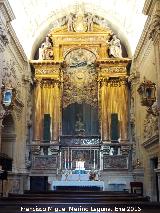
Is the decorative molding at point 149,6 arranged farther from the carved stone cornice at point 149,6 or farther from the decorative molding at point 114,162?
the decorative molding at point 114,162

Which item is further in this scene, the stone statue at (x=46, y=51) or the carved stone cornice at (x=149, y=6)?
the stone statue at (x=46, y=51)

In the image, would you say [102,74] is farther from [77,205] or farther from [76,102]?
[77,205]

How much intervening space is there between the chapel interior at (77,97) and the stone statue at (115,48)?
57 millimetres

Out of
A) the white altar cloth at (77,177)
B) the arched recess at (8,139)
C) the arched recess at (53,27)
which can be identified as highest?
the arched recess at (53,27)

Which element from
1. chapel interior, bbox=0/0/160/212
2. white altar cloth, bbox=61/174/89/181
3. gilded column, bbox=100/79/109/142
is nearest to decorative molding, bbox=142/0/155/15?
chapel interior, bbox=0/0/160/212

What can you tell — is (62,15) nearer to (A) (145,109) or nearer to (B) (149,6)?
(A) (145,109)

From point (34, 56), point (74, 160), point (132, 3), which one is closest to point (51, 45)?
point (34, 56)

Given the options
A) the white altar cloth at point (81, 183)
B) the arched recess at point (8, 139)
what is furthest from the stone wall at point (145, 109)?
the arched recess at point (8, 139)

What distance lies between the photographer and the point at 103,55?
747 inches

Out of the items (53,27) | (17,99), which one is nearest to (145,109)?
(17,99)

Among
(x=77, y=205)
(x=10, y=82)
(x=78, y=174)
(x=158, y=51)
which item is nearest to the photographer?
(x=77, y=205)

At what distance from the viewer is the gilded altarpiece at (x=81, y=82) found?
1802 centimetres

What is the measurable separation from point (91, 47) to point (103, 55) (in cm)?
80

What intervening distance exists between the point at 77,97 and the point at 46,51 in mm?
2971
